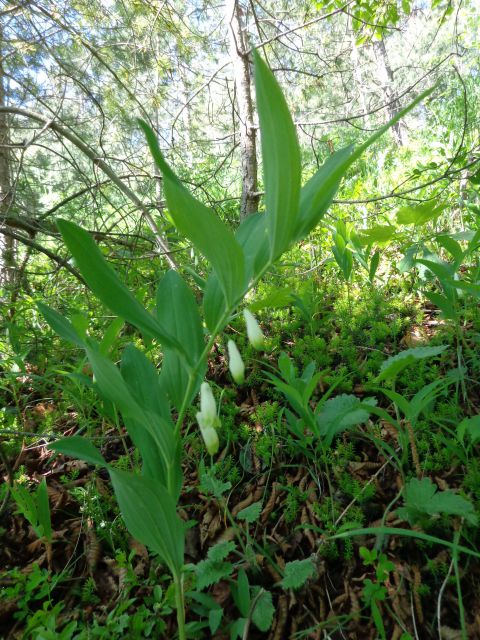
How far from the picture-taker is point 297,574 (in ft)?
3.26

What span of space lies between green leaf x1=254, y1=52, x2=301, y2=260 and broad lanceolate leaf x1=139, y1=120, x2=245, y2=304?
9 cm

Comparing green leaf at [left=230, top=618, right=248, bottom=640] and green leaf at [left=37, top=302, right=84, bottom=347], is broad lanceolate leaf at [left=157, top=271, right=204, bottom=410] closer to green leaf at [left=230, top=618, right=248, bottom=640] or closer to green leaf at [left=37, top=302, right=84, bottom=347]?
green leaf at [left=37, top=302, right=84, bottom=347]

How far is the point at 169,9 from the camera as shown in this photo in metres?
3.10

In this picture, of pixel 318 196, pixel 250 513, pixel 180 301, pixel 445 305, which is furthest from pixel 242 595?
pixel 445 305

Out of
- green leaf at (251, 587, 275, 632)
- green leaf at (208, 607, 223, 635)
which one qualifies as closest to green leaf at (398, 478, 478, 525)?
green leaf at (251, 587, 275, 632)

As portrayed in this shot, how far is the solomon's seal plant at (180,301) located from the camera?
2.22 feet

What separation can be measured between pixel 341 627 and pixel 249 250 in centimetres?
99

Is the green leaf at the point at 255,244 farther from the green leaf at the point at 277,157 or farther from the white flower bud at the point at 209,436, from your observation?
the white flower bud at the point at 209,436

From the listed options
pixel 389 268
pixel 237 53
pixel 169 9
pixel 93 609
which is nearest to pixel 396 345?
pixel 389 268

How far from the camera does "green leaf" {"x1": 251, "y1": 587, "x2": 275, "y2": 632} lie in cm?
94

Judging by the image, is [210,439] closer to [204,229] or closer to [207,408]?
[207,408]

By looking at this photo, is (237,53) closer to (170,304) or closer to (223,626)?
(170,304)

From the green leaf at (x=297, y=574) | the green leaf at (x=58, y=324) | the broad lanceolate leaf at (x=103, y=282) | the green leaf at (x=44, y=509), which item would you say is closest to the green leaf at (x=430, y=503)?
the green leaf at (x=297, y=574)

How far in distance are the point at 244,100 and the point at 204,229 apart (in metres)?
2.49
